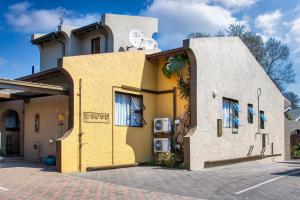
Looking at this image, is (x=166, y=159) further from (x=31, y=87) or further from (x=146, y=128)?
(x=31, y=87)

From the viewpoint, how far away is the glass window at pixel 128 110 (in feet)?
49.1

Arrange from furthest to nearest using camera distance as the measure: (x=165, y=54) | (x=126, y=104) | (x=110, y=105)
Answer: (x=165, y=54)
(x=126, y=104)
(x=110, y=105)

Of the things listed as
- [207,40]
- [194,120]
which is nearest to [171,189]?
[194,120]

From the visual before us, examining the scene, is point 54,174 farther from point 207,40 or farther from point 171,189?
point 207,40

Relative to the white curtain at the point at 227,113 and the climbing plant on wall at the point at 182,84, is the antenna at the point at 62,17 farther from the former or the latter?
the white curtain at the point at 227,113

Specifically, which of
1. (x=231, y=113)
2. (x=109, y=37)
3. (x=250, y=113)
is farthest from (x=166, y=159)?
(x=109, y=37)

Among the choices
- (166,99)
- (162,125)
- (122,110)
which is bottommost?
(162,125)

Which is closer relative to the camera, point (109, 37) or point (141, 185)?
point (141, 185)

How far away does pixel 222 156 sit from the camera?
1650 cm

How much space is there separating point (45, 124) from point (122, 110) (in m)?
3.34

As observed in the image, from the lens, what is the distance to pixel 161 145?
15.5 m

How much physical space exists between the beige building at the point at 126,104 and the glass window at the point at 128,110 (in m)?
0.04

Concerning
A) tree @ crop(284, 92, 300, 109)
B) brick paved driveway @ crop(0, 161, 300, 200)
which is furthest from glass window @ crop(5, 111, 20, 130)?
tree @ crop(284, 92, 300, 109)

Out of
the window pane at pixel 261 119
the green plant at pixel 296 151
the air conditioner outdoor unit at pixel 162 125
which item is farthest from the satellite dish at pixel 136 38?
the green plant at pixel 296 151
